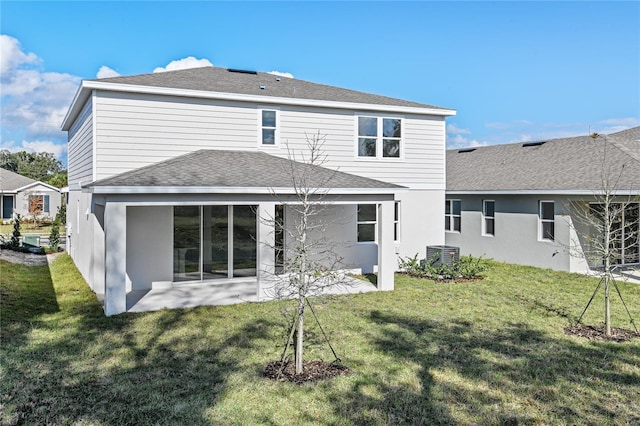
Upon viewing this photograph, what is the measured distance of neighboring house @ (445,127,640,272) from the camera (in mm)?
13906

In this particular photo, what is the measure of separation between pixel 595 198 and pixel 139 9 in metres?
14.7

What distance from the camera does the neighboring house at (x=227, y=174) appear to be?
9688 mm

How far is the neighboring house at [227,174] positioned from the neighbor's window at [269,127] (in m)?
0.03

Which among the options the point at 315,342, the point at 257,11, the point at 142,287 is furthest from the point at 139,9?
the point at 315,342

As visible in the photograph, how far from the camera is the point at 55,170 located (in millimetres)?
82438

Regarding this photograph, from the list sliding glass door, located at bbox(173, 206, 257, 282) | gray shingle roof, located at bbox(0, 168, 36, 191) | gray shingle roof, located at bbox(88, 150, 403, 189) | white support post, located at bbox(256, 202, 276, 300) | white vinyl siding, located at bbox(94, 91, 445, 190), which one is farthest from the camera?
gray shingle roof, located at bbox(0, 168, 36, 191)

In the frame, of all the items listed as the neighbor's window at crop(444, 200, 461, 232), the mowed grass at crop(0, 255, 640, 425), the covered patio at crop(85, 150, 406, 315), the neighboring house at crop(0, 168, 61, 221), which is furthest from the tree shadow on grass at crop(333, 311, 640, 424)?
the neighboring house at crop(0, 168, 61, 221)

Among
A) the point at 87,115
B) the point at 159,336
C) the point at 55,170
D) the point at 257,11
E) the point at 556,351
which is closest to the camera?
the point at 556,351

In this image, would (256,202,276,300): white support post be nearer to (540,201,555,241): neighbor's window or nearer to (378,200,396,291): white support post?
(378,200,396,291): white support post

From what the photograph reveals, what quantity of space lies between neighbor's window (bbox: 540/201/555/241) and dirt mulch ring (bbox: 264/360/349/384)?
38.5 ft

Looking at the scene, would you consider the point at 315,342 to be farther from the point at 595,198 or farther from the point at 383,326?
the point at 595,198

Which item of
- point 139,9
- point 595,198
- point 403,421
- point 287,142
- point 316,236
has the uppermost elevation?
point 139,9

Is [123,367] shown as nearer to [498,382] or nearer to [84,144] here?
[498,382]

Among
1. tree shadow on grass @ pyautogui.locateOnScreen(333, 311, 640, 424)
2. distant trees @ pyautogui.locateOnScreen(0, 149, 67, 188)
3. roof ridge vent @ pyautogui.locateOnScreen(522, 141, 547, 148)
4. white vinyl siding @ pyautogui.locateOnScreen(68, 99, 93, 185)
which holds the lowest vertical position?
tree shadow on grass @ pyautogui.locateOnScreen(333, 311, 640, 424)
